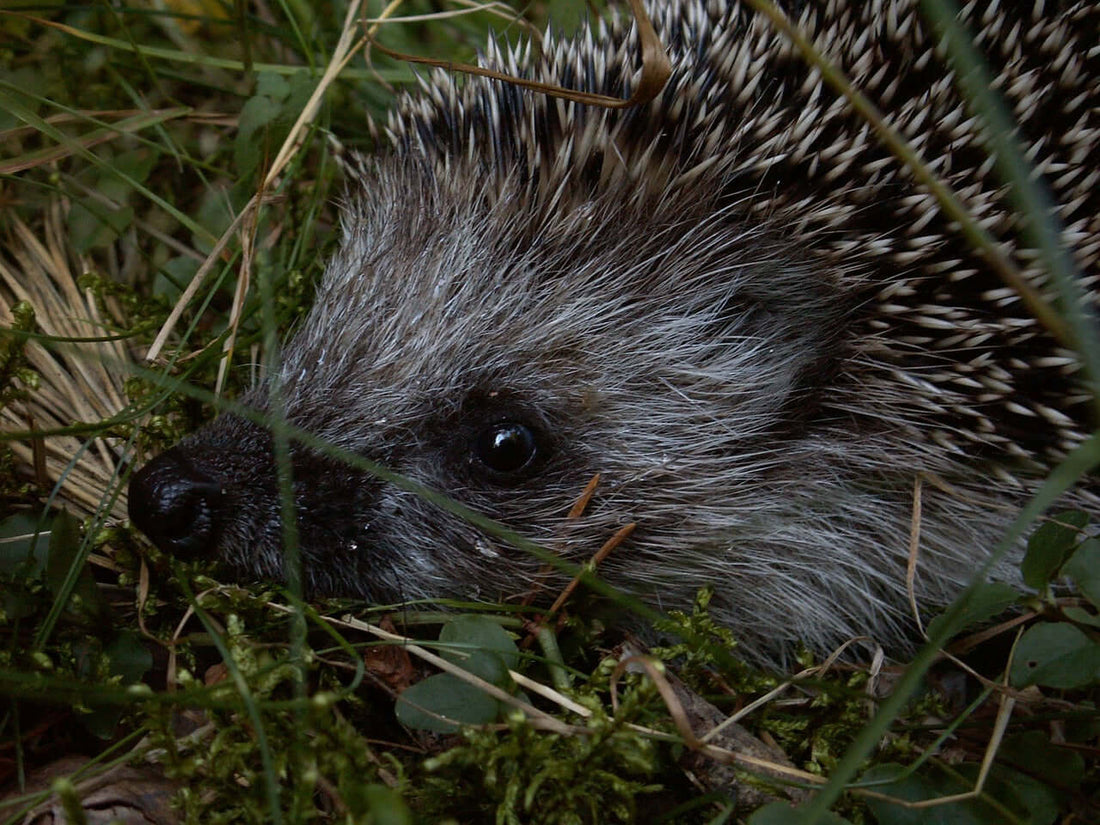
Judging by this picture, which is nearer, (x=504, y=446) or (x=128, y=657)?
(x=128, y=657)

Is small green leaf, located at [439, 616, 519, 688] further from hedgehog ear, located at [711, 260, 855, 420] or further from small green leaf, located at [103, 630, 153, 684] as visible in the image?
hedgehog ear, located at [711, 260, 855, 420]

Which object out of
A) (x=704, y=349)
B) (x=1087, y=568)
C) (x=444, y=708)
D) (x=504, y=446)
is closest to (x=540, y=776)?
(x=444, y=708)

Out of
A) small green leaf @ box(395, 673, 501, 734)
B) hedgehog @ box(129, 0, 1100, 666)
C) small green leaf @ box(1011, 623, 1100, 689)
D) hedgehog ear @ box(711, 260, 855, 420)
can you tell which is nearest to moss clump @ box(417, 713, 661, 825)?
small green leaf @ box(395, 673, 501, 734)

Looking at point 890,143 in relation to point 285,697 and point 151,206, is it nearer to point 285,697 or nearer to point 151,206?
point 285,697

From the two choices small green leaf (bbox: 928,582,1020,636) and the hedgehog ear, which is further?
the hedgehog ear

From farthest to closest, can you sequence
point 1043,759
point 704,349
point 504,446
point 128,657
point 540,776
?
point 704,349 → point 504,446 → point 128,657 → point 1043,759 → point 540,776

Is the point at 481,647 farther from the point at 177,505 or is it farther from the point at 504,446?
the point at 177,505

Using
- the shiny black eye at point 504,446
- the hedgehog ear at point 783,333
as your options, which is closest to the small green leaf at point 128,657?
the shiny black eye at point 504,446
